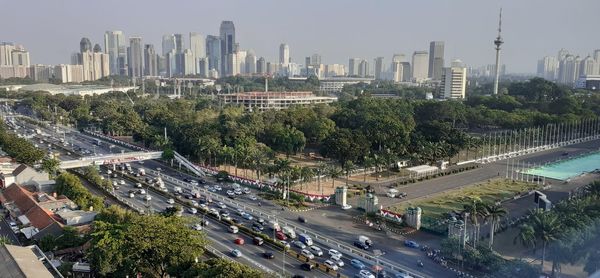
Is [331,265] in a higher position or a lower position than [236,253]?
lower

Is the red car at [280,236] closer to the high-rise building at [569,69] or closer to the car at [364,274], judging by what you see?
the car at [364,274]

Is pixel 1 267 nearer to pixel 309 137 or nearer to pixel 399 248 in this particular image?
pixel 399 248

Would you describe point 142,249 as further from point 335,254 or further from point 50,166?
point 50,166

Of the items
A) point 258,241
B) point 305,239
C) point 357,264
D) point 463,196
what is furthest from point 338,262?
point 463,196

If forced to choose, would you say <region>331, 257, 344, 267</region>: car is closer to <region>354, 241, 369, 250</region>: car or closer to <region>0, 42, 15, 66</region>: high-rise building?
<region>354, 241, 369, 250</region>: car

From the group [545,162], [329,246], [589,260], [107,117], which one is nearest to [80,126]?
[107,117]

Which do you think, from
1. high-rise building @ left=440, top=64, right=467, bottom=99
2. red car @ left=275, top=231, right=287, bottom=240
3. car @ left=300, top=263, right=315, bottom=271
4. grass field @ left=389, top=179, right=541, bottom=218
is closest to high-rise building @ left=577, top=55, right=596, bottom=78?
high-rise building @ left=440, top=64, right=467, bottom=99
